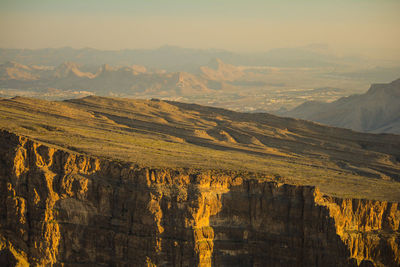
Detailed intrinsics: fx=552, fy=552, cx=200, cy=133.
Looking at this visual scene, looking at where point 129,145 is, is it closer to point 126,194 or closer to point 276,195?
point 126,194

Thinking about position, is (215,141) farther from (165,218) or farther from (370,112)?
(370,112)

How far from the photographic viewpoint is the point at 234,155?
65875mm

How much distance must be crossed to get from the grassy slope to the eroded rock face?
439 centimetres

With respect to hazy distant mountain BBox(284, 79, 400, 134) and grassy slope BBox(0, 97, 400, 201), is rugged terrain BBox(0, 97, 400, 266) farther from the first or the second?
hazy distant mountain BBox(284, 79, 400, 134)

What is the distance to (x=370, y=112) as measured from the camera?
6590 inches

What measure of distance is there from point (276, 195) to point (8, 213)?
2282 cm

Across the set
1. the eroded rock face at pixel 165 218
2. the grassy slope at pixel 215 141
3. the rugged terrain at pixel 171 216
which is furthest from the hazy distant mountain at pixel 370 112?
the eroded rock face at pixel 165 218

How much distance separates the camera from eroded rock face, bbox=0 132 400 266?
4522cm

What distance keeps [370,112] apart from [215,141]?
346ft

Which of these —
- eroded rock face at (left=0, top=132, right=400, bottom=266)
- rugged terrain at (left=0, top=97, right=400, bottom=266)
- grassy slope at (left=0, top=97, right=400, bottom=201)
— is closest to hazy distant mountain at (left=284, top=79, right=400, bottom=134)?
grassy slope at (left=0, top=97, right=400, bottom=201)

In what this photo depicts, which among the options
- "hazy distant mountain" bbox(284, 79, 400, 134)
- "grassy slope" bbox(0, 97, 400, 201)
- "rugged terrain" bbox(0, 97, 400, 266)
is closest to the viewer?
"rugged terrain" bbox(0, 97, 400, 266)

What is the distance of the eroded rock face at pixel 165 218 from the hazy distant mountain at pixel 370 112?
4475 inches

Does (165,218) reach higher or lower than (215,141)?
lower

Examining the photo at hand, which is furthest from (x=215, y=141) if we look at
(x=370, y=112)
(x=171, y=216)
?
(x=370, y=112)
